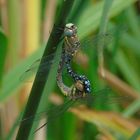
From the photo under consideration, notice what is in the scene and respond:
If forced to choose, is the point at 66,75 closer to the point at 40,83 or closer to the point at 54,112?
the point at 54,112

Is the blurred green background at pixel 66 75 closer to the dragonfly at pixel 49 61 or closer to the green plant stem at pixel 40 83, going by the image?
the dragonfly at pixel 49 61

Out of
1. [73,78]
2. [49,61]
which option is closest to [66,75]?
[73,78]

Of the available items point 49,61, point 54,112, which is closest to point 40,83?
point 49,61

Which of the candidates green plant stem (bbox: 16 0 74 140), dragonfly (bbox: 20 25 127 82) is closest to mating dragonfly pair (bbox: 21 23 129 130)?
dragonfly (bbox: 20 25 127 82)

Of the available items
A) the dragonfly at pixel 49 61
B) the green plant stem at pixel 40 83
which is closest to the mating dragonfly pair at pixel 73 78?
the dragonfly at pixel 49 61

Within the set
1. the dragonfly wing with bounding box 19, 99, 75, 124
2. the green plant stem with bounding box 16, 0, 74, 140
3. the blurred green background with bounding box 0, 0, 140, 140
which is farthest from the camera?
the blurred green background with bounding box 0, 0, 140, 140

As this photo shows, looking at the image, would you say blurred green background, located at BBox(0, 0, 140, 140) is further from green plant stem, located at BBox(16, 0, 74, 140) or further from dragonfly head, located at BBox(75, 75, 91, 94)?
green plant stem, located at BBox(16, 0, 74, 140)

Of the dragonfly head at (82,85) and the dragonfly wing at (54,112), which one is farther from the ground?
the dragonfly head at (82,85)

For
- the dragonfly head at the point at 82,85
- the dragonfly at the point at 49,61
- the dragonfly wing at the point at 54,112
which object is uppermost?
Result: the dragonfly at the point at 49,61

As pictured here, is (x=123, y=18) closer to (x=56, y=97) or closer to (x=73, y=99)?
(x=56, y=97)

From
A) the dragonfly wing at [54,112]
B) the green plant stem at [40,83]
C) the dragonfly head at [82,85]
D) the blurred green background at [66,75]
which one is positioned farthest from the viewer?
the blurred green background at [66,75]

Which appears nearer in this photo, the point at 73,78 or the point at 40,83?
the point at 40,83
